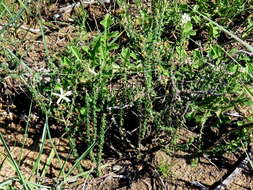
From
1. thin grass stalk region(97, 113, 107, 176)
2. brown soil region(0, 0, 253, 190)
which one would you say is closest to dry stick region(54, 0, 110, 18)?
brown soil region(0, 0, 253, 190)

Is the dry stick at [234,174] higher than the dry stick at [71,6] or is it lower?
lower

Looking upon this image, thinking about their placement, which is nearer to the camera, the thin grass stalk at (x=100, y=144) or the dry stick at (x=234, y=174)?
the thin grass stalk at (x=100, y=144)

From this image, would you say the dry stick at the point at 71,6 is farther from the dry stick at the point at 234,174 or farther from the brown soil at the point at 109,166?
the dry stick at the point at 234,174

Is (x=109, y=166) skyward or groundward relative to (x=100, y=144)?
groundward

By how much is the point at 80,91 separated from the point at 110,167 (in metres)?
0.44

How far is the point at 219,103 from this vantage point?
6.33 feet

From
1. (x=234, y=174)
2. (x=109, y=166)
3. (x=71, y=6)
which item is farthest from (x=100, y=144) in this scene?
(x=71, y=6)

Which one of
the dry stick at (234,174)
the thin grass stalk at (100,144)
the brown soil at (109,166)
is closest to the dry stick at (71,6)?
the brown soil at (109,166)

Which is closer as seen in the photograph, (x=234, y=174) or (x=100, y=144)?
(x=100, y=144)

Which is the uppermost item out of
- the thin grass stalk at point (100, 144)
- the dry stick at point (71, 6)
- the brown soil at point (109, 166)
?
the dry stick at point (71, 6)

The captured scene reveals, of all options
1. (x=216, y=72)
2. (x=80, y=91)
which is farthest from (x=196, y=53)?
(x=80, y=91)

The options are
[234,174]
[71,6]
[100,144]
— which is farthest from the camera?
[71,6]

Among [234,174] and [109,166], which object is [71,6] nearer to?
[109,166]

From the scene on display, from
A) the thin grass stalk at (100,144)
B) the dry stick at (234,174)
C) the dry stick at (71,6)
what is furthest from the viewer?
the dry stick at (71,6)
